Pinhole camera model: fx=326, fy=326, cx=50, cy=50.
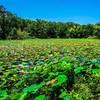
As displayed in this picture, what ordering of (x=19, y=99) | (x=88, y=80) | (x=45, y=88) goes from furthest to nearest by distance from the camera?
1. (x=88, y=80)
2. (x=45, y=88)
3. (x=19, y=99)

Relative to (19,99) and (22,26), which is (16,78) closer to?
(19,99)

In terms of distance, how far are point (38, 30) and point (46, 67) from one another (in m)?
47.3

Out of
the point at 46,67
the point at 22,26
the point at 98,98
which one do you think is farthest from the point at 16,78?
the point at 22,26

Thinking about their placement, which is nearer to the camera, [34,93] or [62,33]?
[34,93]

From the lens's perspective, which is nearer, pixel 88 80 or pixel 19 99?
pixel 19 99

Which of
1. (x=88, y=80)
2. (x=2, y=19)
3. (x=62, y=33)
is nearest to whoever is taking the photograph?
(x=88, y=80)

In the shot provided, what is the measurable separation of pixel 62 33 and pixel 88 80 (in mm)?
48406

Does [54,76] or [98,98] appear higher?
[54,76]

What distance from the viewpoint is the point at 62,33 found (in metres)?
52.6

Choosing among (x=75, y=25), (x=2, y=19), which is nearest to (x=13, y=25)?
A: (x=2, y=19)

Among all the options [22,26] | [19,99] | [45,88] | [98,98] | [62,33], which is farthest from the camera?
[62,33]

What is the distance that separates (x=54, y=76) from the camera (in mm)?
3924

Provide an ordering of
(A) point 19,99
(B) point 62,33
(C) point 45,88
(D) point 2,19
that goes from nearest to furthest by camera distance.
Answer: (A) point 19,99
(C) point 45,88
(D) point 2,19
(B) point 62,33

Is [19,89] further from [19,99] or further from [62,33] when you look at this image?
[62,33]
